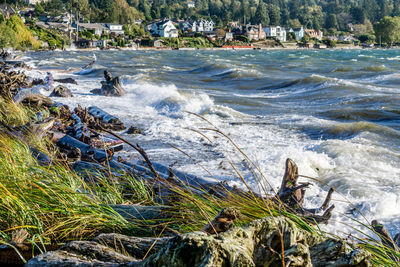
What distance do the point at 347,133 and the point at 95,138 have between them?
6230mm

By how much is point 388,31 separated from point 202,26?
72.4 m

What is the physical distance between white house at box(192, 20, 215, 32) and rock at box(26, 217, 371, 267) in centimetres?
16310

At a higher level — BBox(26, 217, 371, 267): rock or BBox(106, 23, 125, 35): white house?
BBox(106, 23, 125, 35): white house

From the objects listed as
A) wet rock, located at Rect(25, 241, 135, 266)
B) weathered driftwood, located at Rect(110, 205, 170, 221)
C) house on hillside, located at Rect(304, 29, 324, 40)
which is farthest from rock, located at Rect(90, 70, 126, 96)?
house on hillside, located at Rect(304, 29, 324, 40)

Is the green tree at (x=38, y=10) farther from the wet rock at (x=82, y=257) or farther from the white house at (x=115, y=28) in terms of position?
the wet rock at (x=82, y=257)

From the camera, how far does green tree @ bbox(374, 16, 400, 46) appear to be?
140 meters

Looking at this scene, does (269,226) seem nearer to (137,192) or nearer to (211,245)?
(211,245)

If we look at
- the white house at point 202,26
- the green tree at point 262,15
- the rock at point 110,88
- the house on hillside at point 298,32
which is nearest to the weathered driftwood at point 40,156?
the rock at point 110,88

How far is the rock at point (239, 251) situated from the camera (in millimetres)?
1295

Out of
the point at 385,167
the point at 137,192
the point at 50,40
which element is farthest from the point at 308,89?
the point at 50,40

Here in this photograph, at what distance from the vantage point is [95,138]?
6.59 meters

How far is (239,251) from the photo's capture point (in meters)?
1.37

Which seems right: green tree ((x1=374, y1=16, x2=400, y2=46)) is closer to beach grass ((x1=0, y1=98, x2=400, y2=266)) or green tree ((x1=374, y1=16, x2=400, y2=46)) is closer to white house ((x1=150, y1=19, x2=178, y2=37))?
white house ((x1=150, y1=19, x2=178, y2=37))

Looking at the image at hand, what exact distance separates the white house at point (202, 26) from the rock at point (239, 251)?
163 meters
